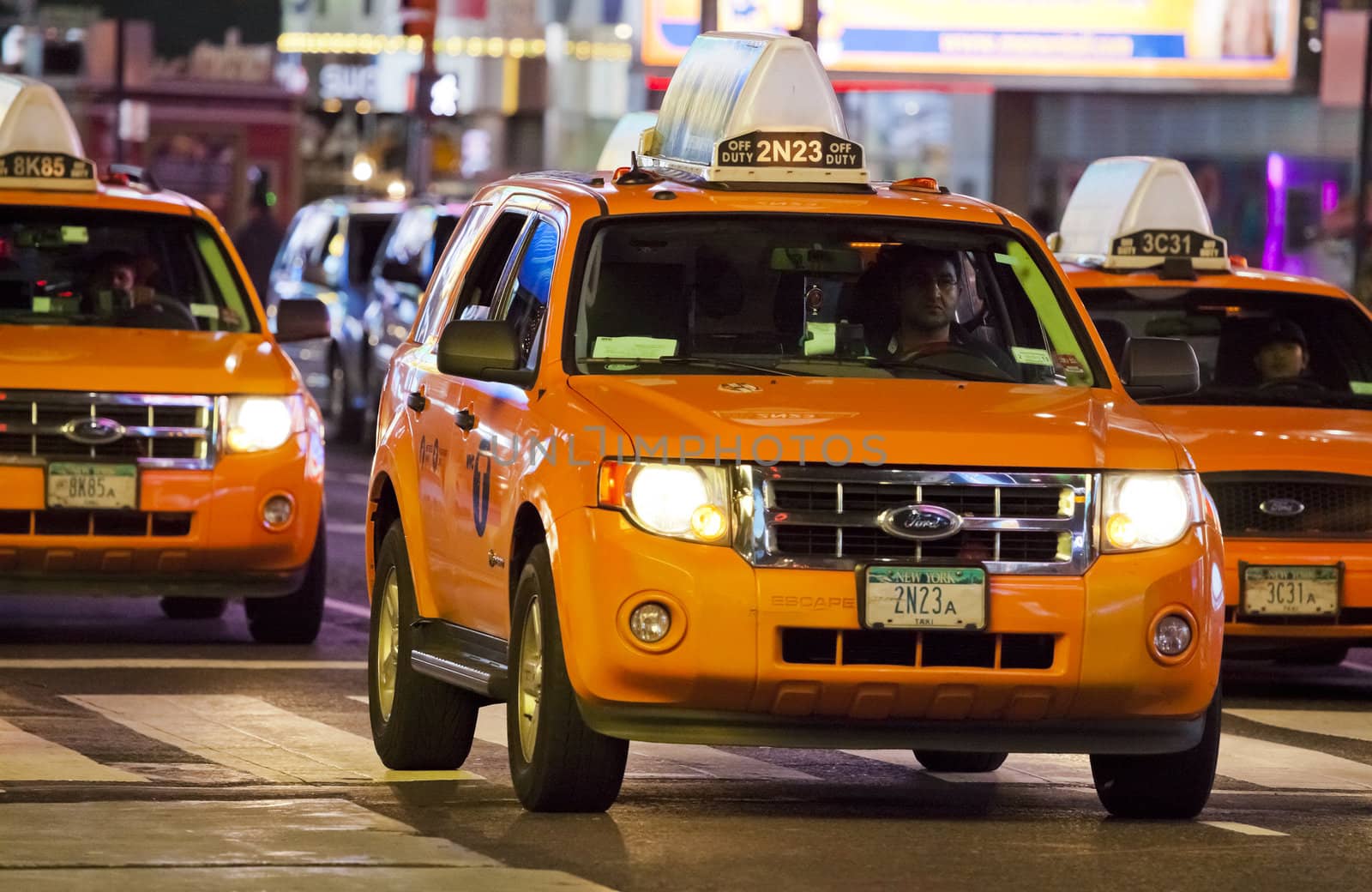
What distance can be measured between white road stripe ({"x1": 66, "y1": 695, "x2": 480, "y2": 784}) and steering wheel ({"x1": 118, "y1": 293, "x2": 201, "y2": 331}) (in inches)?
109

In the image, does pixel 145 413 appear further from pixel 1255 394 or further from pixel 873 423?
pixel 873 423

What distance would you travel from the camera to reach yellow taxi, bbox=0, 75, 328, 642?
13594 millimetres

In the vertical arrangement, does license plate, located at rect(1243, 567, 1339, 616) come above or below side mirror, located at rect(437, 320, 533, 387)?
below

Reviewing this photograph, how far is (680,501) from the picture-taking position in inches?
339

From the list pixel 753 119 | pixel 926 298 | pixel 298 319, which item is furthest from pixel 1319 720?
pixel 298 319

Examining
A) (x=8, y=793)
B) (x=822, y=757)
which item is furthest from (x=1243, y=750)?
(x=8, y=793)

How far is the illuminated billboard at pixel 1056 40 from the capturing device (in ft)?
126

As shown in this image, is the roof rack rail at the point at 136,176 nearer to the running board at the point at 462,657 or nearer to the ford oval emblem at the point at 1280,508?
the ford oval emblem at the point at 1280,508

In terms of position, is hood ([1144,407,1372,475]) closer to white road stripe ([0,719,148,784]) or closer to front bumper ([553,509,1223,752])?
front bumper ([553,509,1223,752])

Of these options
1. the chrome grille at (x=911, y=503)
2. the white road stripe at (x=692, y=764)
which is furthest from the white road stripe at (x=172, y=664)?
the chrome grille at (x=911, y=503)

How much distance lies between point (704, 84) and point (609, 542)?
9.61ft

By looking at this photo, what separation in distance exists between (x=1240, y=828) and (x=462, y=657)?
2.32 m

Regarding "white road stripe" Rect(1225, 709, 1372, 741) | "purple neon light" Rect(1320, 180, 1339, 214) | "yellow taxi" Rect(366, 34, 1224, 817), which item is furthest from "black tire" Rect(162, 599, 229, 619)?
"purple neon light" Rect(1320, 180, 1339, 214)

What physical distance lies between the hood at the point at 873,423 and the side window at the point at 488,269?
4.41 feet
